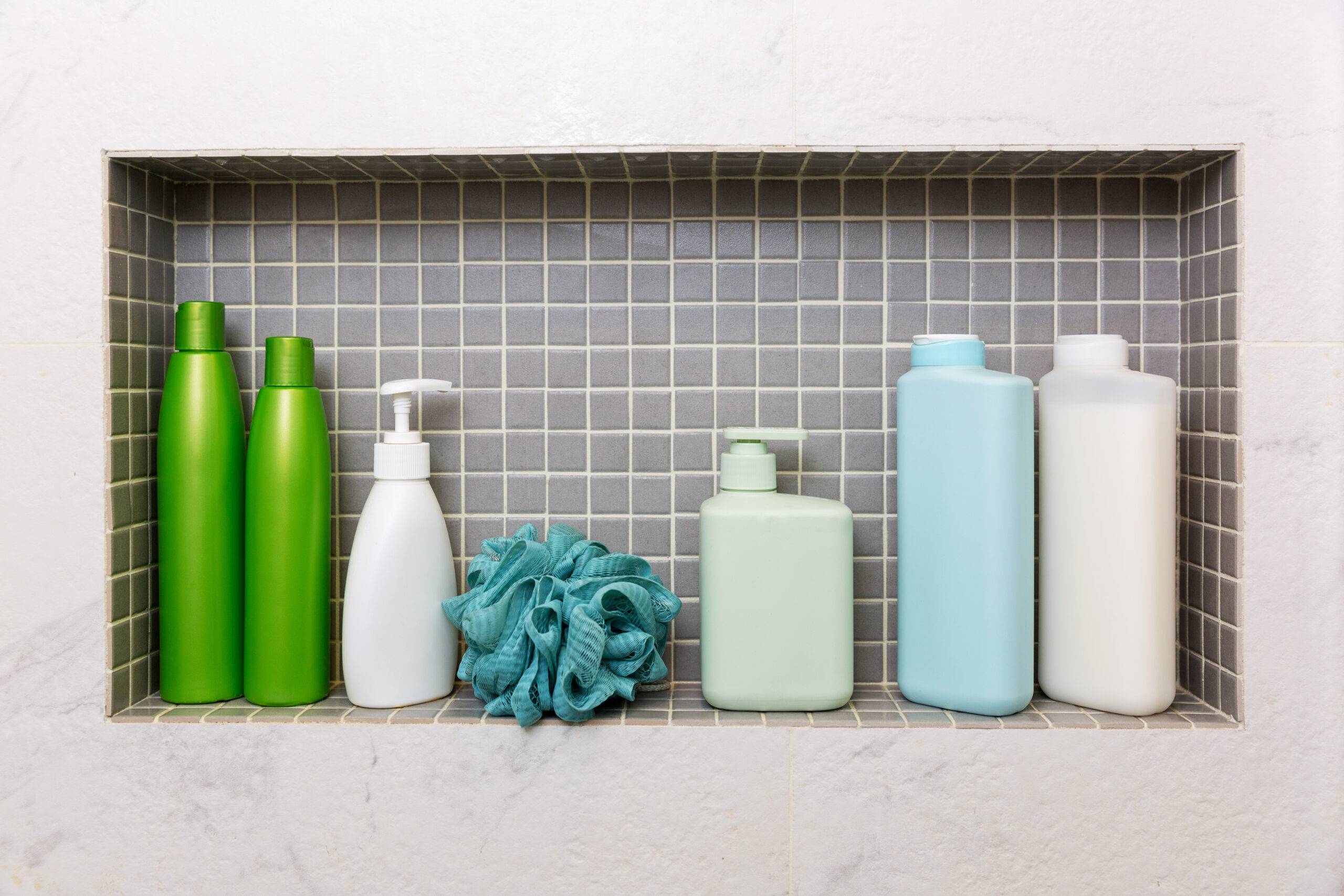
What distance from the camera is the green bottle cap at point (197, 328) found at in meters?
0.62

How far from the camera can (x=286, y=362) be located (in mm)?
627

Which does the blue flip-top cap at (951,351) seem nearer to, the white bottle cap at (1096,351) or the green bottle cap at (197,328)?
the white bottle cap at (1096,351)

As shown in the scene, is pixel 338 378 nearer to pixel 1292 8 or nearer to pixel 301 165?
pixel 301 165

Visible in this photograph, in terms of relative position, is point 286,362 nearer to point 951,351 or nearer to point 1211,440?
point 951,351

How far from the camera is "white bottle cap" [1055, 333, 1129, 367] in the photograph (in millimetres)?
613

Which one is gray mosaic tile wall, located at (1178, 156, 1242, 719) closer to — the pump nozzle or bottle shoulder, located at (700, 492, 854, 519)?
bottle shoulder, located at (700, 492, 854, 519)

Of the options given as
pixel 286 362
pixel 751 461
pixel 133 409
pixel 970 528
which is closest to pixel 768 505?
pixel 751 461

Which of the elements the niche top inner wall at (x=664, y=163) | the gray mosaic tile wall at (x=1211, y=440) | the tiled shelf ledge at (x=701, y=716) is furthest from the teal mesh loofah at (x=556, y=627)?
the gray mosaic tile wall at (x=1211, y=440)

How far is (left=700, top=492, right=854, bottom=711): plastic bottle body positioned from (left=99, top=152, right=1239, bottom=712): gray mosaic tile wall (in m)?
0.09

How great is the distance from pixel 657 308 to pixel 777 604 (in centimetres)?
26

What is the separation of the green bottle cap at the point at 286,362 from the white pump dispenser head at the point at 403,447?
0.06 m

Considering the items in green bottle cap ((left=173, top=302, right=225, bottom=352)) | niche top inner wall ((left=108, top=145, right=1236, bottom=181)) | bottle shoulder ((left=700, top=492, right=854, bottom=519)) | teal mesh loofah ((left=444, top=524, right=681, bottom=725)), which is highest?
niche top inner wall ((left=108, top=145, right=1236, bottom=181))

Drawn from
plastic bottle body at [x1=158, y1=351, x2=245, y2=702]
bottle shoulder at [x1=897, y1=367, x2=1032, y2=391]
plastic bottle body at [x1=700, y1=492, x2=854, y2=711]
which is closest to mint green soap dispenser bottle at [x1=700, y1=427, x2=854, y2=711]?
plastic bottle body at [x1=700, y1=492, x2=854, y2=711]

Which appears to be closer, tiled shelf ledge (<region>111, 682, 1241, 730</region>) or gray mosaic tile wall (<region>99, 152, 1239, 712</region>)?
tiled shelf ledge (<region>111, 682, 1241, 730</region>)
